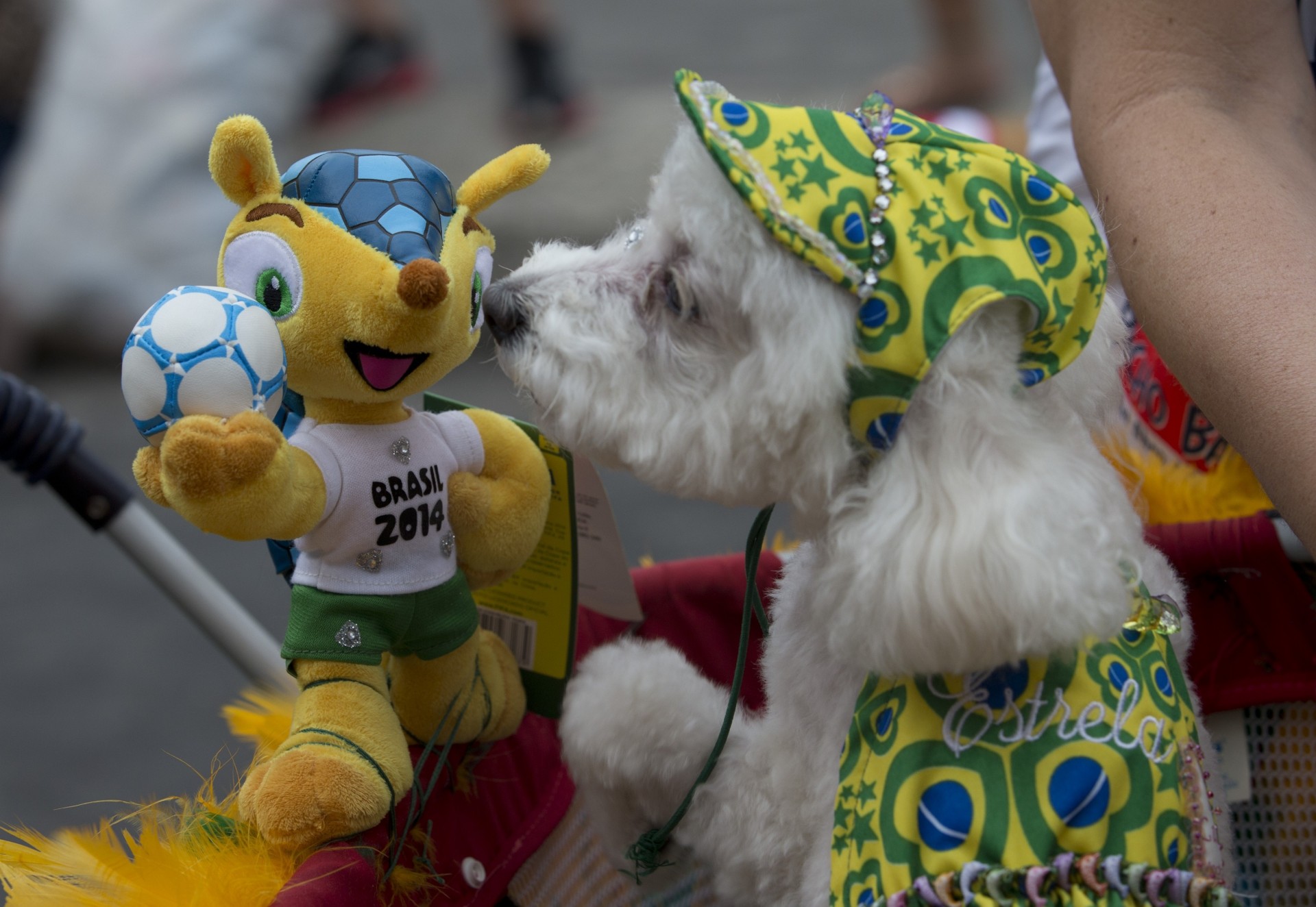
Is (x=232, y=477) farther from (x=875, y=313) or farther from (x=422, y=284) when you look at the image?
(x=875, y=313)

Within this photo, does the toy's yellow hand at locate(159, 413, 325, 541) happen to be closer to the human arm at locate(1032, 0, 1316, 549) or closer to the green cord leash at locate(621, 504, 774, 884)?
the green cord leash at locate(621, 504, 774, 884)

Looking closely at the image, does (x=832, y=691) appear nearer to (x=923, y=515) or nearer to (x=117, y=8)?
(x=923, y=515)

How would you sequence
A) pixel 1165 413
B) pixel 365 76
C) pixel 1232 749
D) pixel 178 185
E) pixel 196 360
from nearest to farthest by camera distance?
1. pixel 196 360
2. pixel 1232 749
3. pixel 1165 413
4. pixel 178 185
5. pixel 365 76

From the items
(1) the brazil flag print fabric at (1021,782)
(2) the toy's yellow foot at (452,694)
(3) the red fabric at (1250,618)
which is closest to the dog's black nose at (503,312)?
(2) the toy's yellow foot at (452,694)

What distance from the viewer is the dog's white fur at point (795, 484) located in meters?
0.72

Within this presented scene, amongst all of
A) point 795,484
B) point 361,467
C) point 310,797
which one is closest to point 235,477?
point 361,467

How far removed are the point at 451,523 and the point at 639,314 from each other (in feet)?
0.66

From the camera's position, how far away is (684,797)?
950 millimetres

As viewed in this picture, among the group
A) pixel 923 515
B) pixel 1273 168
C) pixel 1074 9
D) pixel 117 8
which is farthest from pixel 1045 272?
pixel 117 8

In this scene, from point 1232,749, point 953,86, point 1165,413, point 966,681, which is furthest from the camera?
point 953,86

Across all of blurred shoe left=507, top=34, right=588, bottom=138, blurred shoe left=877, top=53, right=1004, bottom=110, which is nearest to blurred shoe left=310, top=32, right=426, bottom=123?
blurred shoe left=507, top=34, right=588, bottom=138

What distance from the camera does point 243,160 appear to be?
78 cm

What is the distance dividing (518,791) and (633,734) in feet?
0.52

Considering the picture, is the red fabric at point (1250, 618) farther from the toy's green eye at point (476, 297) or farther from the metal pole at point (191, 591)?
the metal pole at point (191, 591)
